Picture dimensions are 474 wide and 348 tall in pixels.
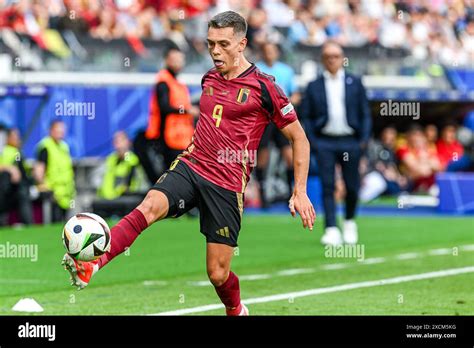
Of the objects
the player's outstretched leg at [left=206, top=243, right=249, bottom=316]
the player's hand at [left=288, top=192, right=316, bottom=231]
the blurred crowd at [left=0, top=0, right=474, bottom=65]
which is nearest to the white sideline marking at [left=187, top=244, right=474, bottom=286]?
the player's outstretched leg at [left=206, top=243, right=249, bottom=316]

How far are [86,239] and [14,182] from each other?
11.4 meters

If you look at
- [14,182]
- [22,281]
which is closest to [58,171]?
[14,182]

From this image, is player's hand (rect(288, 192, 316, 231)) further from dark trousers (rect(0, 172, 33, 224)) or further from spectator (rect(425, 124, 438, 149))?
spectator (rect(425, 124, 438, 149))

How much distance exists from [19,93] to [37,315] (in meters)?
11.9

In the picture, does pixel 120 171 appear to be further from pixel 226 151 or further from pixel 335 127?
pixel 226 151

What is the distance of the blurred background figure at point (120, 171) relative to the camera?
2144 centimetres

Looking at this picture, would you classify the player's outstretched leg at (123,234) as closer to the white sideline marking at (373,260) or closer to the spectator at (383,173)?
the white sideline marking at (373,260)

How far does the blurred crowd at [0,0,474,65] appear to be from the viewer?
22938mm

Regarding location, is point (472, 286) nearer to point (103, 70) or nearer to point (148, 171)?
point (148, 171)

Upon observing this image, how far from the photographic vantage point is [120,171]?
21750 mm

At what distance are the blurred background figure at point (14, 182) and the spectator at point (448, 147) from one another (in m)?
11.2

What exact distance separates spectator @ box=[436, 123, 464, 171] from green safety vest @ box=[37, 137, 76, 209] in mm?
10113

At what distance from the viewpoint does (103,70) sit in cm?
2264

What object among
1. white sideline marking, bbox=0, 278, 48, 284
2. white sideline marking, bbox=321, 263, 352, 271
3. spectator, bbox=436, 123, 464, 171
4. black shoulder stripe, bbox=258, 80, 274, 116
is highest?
spectator, bbox=436, 123, 464, 171
